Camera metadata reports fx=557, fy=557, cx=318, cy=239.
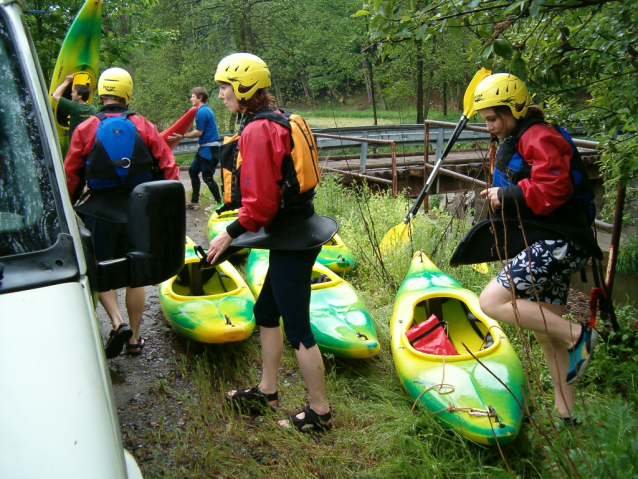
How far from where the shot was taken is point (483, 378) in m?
2.83

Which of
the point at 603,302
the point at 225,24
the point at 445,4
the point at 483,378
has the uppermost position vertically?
the point at 225,24

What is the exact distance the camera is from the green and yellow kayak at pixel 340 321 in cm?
347

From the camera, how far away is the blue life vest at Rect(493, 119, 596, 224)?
2.45m

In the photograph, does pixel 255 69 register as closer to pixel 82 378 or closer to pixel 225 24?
pixel 82 378

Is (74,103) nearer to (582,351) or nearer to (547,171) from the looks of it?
(547,171)

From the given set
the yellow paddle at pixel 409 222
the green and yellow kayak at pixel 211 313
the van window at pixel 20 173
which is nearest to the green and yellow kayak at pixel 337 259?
the yellow paddle at pixel 409 222

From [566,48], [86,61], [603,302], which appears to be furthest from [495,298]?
[86,61]

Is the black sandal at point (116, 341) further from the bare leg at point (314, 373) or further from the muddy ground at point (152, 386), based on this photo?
the bare leg at point (314, 373)

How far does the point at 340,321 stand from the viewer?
3.68 m

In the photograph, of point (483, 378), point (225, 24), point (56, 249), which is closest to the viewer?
point (56, 249)

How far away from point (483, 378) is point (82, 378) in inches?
84.4

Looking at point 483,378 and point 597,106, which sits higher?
point 597,106

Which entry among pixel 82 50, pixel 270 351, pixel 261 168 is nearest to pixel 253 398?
pixel 270 351

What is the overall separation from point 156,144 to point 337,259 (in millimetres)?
2226
